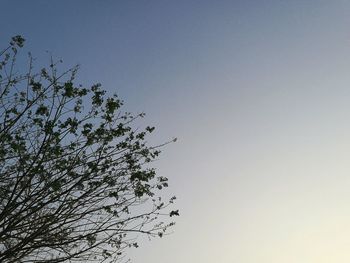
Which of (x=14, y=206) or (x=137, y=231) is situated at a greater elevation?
A: (x=14, y=206)

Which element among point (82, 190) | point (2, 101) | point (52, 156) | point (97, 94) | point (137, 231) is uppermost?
point (2, 101)

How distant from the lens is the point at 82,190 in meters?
10.4

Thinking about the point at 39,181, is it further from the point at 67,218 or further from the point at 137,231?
the point at 137,231

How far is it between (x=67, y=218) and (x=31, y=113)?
2.44 m

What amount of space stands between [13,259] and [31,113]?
3.14 metres

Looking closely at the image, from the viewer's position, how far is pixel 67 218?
1027 centimetres

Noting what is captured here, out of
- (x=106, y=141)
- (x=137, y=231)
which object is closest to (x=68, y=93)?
(x=106, y=141)

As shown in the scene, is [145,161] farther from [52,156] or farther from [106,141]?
[52,156]

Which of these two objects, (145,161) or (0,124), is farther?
(145,161)

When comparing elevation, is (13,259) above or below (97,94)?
below

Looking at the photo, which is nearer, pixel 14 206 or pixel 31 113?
pixel 14 206

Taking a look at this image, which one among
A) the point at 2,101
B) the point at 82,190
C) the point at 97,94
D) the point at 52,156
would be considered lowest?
the point at 82,190

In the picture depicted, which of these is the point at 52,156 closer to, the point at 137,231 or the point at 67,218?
the point at 67,218

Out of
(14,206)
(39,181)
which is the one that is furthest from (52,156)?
(14,206)
